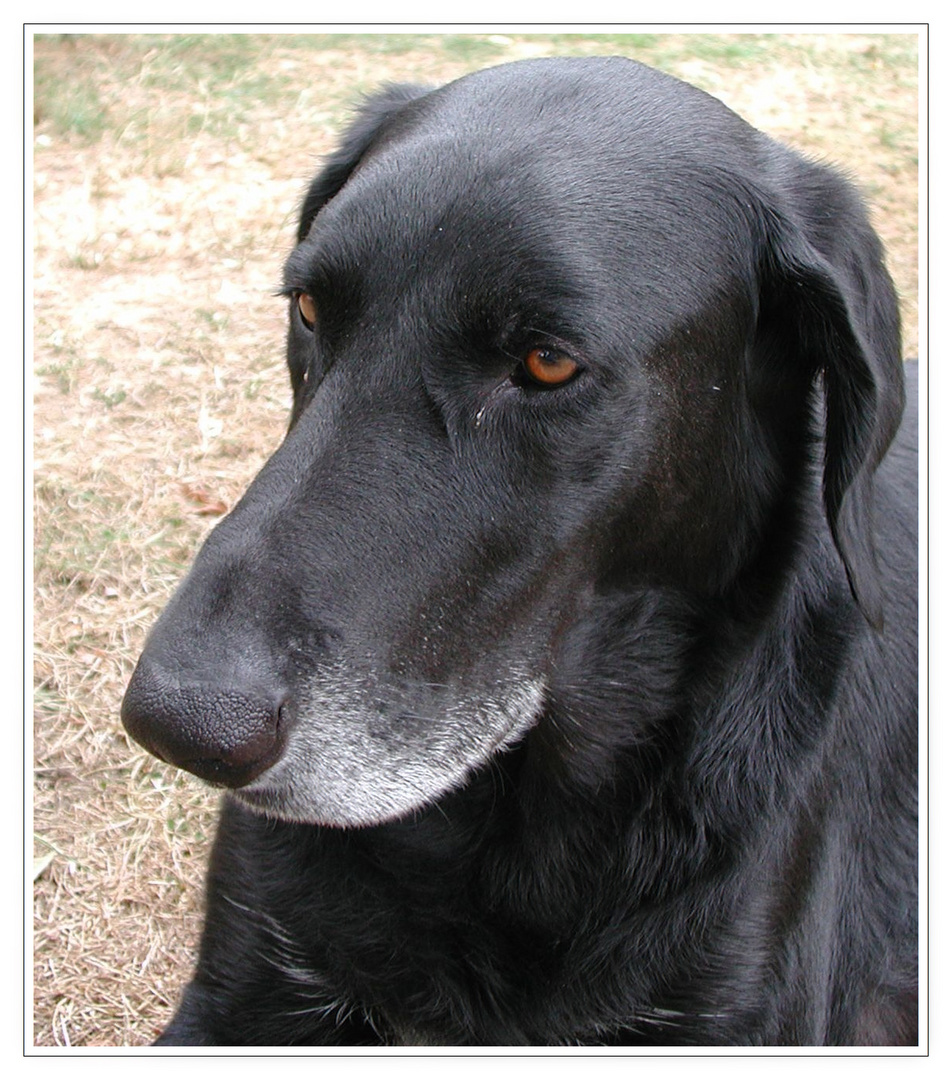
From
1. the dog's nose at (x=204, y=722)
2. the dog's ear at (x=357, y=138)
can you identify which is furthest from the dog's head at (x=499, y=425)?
the dog's ear at (x=357, y=138)

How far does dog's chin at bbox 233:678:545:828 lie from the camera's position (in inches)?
83.1

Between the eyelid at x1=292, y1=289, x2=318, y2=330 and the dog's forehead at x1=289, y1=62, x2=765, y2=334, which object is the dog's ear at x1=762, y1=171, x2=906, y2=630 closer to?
the dog's forehead at x1=289, y1=62, x2=765, y2=334

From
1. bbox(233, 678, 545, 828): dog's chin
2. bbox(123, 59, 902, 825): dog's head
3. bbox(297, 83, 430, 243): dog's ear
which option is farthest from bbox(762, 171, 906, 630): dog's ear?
Answer: bbox(297, 83, 430, 243): dog's ear

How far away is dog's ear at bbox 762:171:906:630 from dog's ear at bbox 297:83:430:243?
968mm

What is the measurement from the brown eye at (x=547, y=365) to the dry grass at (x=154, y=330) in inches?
59.4

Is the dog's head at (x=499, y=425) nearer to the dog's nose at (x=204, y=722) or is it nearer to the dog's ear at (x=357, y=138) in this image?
the dog's nose at (x=204, y=722)

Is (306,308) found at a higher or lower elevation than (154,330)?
higher

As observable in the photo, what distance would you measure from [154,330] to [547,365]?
3881 millimetres

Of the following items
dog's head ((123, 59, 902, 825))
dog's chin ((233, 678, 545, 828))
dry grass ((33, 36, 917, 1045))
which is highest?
dog's head ((123, 59, 902, 825))

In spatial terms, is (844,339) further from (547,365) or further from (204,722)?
(204,722)

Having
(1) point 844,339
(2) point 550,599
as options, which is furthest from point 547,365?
(1) point 844,339

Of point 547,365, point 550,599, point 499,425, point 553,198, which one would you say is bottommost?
point 550,599

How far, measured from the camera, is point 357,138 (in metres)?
2.99

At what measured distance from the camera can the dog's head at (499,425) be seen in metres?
2.07
